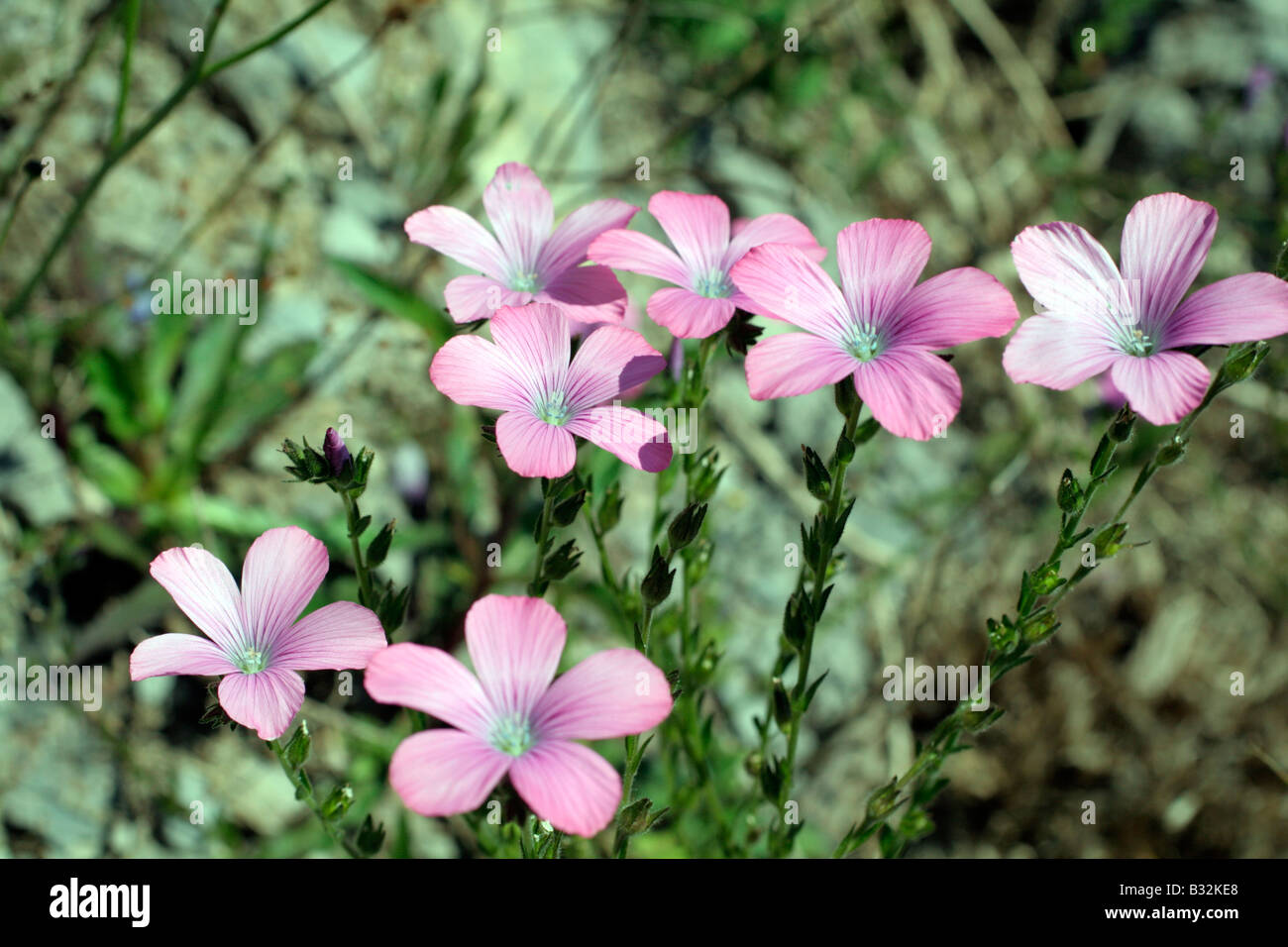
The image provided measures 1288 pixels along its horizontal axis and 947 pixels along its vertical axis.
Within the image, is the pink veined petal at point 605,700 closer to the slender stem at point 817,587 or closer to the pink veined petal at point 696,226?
the slender stem at point 817,587

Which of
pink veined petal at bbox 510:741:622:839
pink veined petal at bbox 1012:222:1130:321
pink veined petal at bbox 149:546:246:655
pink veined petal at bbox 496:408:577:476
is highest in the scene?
pink veined petal at bbox 1012:222:1130:321

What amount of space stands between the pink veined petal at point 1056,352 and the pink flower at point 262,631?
0.97 m

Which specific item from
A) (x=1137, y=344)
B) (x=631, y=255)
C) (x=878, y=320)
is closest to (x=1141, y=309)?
(x=1137, y=344)

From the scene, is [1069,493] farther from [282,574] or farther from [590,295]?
[282,574]

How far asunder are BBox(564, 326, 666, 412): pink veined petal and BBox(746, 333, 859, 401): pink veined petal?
0.60ft

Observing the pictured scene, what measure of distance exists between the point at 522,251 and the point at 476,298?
8.2 inches

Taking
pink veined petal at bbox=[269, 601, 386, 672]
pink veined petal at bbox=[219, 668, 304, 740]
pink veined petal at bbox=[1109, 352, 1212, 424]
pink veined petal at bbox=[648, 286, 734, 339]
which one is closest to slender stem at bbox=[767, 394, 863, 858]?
pink veined petal at bbox=[648, 286, 734, 339]

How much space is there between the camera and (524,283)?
189 centimetres

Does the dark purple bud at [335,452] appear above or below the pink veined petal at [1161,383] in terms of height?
above

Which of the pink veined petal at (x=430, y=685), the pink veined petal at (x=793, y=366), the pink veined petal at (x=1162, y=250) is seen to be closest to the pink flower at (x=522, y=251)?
the pink veined petal at (x=793, y=366)

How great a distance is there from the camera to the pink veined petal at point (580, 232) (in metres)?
1.87

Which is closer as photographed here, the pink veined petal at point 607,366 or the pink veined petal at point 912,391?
the pink veined petal at point 912,391

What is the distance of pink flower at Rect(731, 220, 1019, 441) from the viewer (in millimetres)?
1491

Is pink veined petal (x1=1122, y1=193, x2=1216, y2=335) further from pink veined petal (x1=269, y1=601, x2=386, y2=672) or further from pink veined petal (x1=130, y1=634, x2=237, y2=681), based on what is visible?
pink veined petal (x1=130, y1=634, x2=237, y2=681)
